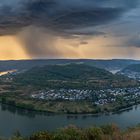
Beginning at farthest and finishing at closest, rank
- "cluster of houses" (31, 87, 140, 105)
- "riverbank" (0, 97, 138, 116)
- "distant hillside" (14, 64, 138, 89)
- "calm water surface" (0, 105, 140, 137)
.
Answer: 1. "distant hillside" (14, 64, 138, 89)
2. "cluster of houses" (31, 87, 140, 105)
3. "riverbank" (0, 97, 138, 116)
4. "calm water surface" (0, 105, 140, 137)

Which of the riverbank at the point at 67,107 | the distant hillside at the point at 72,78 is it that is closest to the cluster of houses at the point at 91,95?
the riverbank at the point at 67,107

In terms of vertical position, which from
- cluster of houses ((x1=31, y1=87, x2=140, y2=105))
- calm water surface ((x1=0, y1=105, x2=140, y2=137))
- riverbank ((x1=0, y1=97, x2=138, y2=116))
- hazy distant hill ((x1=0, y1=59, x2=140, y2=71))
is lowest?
calm water surface ((x1=0, y1=105, x2=140, y2=137))

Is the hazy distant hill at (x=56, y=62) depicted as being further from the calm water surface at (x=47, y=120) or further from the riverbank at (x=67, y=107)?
the calm water surface at (x=47, y=120)

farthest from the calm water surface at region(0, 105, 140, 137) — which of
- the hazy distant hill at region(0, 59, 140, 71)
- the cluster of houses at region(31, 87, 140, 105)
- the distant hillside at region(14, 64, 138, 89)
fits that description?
the hazy distant hill at region(0, 59, 140, 71)

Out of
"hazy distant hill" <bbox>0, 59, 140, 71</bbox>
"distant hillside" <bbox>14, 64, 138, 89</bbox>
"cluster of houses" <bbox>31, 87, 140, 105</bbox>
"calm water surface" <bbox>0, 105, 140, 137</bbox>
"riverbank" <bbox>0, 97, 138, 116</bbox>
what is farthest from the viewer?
"hazy distant hill" <bbox>0, 59, 140, 71</bbox>

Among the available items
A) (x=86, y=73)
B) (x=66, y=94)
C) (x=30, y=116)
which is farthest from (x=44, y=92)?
(x=86, y=73)

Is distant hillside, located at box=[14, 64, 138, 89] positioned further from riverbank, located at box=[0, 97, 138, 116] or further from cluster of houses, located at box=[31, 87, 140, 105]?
riverbank, located at box=[0, 97, 138, 116]
